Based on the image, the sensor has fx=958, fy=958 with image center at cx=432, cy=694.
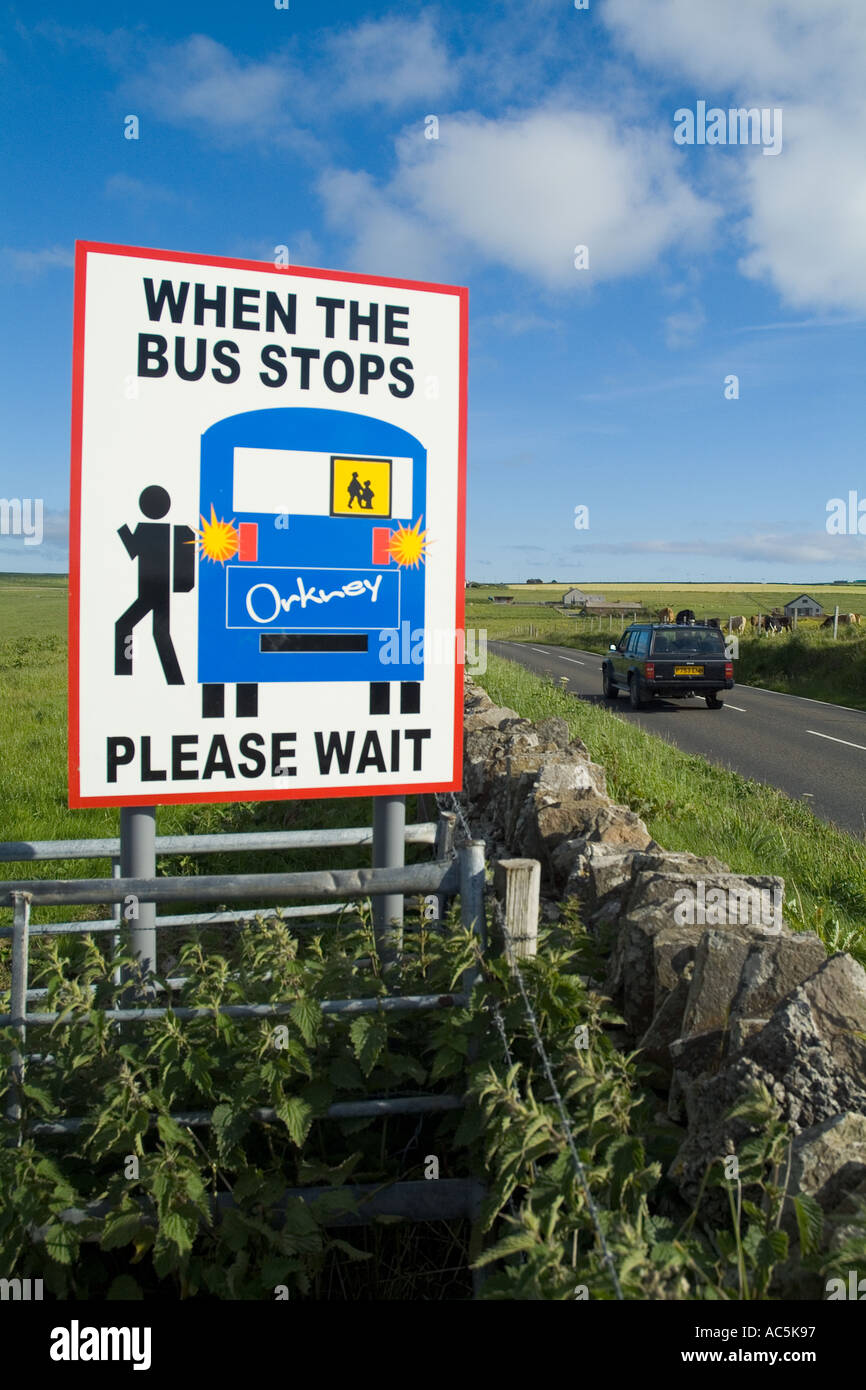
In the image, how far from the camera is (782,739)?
53.2 feet

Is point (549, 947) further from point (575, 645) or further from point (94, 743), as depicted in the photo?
point (575, 645)

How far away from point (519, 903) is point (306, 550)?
1588mm

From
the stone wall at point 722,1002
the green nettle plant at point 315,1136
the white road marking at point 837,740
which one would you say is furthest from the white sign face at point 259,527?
the white road marking at point 837,740

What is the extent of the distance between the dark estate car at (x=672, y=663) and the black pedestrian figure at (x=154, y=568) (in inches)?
678

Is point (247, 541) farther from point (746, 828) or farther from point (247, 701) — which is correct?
point (746, 828)

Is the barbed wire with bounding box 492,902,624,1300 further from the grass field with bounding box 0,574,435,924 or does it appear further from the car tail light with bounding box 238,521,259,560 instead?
the grass field with bounding box 0,574,435,924

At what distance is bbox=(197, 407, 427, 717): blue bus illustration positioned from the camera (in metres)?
3.65

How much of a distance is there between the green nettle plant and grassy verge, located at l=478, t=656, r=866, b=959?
2.32 metres

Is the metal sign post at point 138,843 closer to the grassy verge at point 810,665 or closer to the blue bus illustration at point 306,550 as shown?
the blue bus illustration at point 306,550

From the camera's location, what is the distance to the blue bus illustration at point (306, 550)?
3.65 metres
